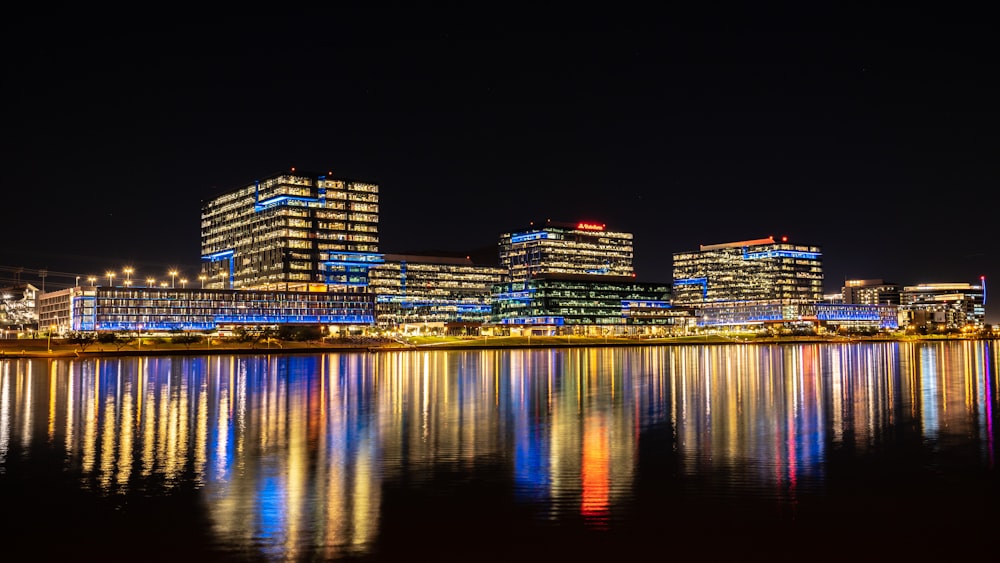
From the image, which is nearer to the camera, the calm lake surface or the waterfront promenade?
the calm lake surface

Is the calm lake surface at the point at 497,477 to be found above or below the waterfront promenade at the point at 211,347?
below

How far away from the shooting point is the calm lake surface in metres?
19.5

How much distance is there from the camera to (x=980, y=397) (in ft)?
182

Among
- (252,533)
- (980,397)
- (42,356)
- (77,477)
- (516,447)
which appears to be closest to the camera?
(252,533)

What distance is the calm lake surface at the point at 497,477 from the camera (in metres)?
19.5

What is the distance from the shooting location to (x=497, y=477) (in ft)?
88.9

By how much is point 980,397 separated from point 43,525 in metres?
51.8

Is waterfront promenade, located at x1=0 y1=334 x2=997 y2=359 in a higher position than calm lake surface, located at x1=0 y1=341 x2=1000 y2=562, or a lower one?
higher

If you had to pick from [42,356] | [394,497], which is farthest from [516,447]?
[42,356]

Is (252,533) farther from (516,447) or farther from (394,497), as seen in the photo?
(516,447)

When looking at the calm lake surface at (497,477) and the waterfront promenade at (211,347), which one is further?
the waterfront promenade at (211,347)

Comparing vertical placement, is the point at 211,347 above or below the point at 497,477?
above

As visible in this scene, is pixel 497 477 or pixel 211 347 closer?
pixel 497 477

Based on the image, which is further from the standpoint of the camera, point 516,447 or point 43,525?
point 516,447
